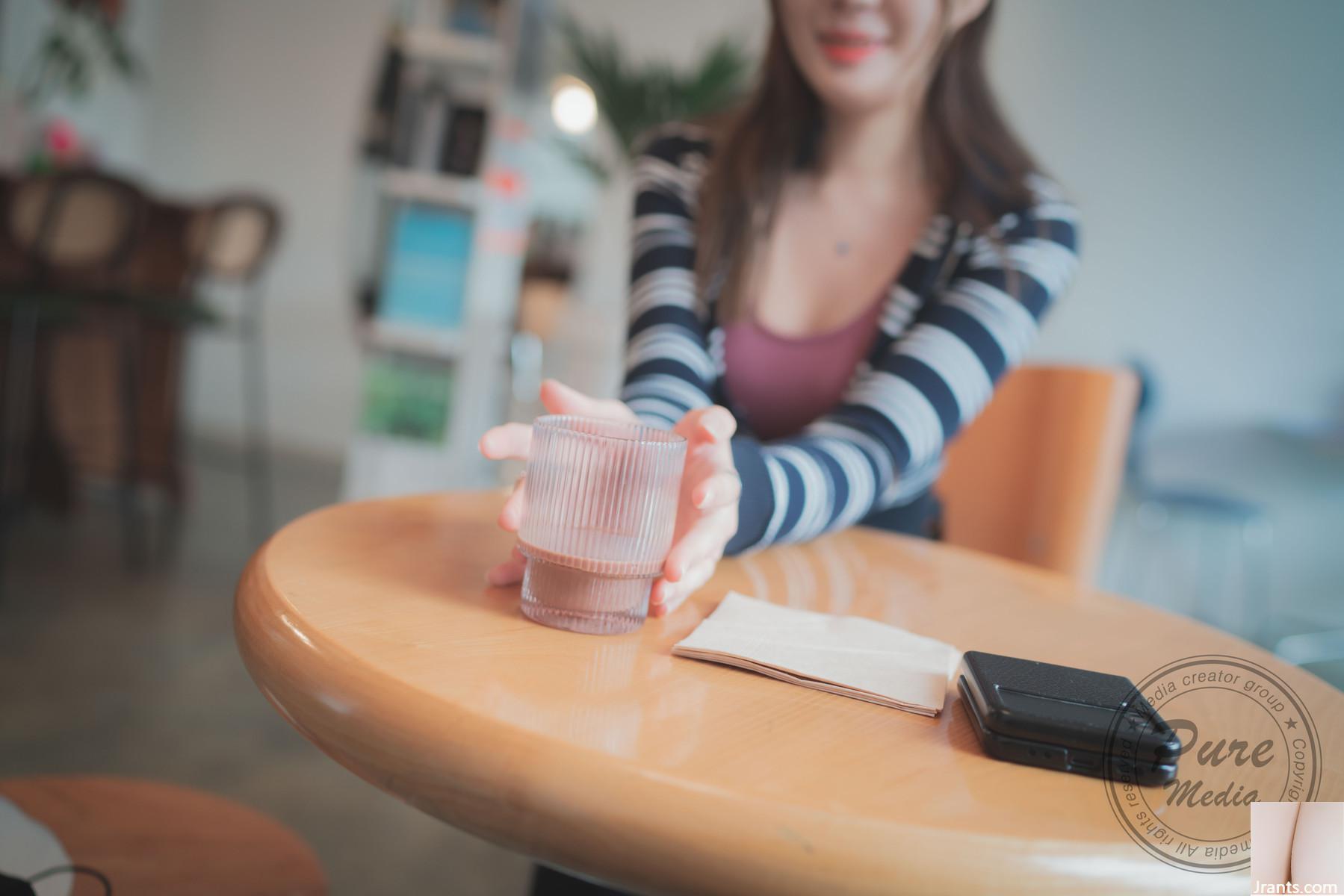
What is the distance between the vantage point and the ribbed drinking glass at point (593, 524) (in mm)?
480

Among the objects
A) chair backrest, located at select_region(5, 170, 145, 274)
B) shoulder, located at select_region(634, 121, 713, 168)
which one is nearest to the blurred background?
chair backrest, located at select_region(5, 170, 145, 274)

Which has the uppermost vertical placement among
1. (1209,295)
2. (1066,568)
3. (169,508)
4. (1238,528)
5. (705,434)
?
(1209,295)

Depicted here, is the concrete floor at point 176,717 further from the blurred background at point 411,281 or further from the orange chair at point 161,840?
the orange chair at point 161,840

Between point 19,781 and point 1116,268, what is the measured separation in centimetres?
402

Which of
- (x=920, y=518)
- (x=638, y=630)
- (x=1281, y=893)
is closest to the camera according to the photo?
(x=1281, y=893)

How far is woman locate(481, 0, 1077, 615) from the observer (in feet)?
2.82

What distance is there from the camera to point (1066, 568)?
1.14 meters

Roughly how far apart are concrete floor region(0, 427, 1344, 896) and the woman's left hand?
0.50 meters

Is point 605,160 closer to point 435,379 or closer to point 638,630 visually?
point 435,379

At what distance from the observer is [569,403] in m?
0.62

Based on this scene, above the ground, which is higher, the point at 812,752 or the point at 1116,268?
the point at 1116,268

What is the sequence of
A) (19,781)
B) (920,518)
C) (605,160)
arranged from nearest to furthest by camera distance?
(19,781) < (920,518) < (605,160)

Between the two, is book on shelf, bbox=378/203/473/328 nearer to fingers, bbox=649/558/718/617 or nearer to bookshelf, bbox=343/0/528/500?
bookshelf, bbox=343/0/528/500

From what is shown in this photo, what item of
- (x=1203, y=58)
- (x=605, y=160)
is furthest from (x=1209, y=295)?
(x=605, y=160)
